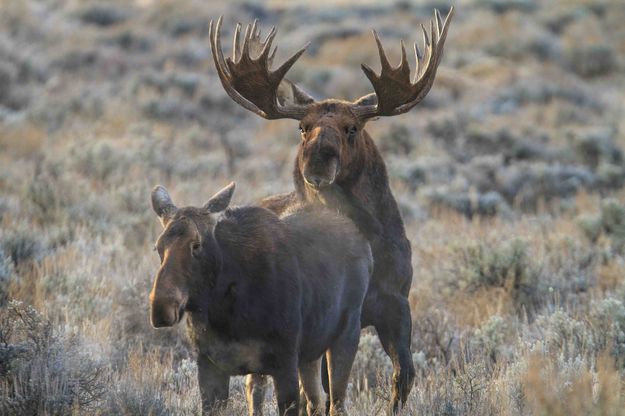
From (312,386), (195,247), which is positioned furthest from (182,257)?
(312,386)

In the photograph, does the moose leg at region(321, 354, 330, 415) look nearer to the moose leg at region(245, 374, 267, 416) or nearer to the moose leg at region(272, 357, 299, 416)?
the moose leg at region(245, 374, 267, 416)

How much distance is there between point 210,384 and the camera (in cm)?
520

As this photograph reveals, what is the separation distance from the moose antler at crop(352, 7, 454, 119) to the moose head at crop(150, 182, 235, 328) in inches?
76.4

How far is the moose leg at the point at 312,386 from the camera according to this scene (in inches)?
228

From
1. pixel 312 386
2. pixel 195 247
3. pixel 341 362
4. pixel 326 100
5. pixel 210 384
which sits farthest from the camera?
pixel 326 100

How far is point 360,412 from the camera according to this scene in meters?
6.14

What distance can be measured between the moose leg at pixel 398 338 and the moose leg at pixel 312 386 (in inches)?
23.6

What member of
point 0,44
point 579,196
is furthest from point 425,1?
point 579,196

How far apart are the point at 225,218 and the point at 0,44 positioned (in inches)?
704

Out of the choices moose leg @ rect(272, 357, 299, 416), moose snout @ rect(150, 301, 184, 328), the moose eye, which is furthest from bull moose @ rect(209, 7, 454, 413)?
moose snout @ rect(150, 301, 184, 328)

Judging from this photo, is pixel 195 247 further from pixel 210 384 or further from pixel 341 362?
pixel 341 362

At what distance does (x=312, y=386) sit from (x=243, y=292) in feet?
3.54

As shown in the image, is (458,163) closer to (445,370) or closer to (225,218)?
(445,370)

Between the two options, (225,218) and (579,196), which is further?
(579,196)
